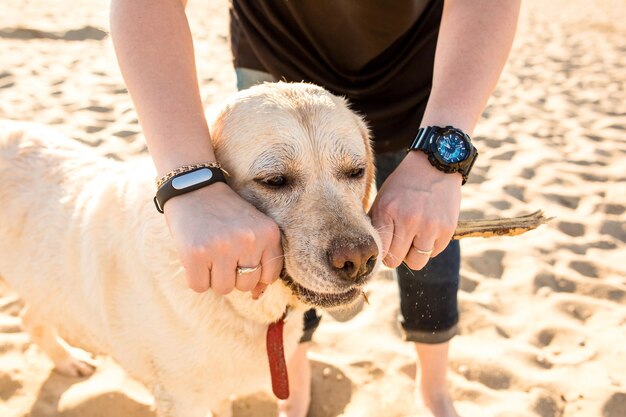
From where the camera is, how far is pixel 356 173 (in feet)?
6.28

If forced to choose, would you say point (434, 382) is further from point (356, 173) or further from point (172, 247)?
point (172, 247)

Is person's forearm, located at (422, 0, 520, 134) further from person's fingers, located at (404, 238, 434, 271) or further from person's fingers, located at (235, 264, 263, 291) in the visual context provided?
person's fingers, located at (235, 264, 263, 291)

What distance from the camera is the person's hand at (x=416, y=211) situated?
4.67ft

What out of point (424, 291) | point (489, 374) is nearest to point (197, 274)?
point (424, 291)

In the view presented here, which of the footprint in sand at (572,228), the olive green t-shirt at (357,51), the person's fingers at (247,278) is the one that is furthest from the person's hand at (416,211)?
the footprint in sand at (572,228)

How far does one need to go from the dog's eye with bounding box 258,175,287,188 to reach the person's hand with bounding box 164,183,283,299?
13.4 inches

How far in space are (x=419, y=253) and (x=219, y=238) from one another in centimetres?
58

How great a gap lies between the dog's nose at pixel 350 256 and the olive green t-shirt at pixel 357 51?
88cm

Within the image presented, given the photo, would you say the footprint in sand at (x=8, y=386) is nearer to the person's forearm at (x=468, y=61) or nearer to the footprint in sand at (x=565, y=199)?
the person's forearm at (x=468, y=61)

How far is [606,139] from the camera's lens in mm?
5602

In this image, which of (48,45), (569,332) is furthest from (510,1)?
(48,45)

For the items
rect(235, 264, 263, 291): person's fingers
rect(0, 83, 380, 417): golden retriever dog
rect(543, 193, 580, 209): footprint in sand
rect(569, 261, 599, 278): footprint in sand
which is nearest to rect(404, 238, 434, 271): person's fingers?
rect(0, 83, 380, 417): golden retriever dog

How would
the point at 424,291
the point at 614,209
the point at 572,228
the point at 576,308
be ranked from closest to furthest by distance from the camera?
the point at 424,291 → the point at 576,308 → the point at 572,228 → the point at 614,209

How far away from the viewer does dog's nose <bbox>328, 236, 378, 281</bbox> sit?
5.01 feet
